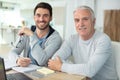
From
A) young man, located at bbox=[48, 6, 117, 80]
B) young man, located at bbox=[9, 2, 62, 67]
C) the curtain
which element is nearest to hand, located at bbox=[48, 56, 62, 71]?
young man, located at bbox=[48, 6, 117, 80]

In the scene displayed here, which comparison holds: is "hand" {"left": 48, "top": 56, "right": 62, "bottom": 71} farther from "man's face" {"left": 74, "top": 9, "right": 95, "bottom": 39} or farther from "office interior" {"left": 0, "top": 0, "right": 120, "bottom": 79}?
"office interior" {"left": 0, "top": 0, "right": 120, "bottom": 79}

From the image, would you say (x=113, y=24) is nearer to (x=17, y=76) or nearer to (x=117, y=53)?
(x=117, y=53)

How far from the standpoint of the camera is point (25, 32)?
1.71 meters

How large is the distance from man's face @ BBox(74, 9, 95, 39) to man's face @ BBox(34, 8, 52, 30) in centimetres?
40

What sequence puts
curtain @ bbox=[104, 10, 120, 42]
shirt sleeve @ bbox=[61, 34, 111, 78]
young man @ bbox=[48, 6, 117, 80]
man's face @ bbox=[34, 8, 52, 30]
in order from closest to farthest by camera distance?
shirt sleeve @ bbox=[61, 34, 111, 78]
young man @ bbox=[48, 6, 117, 80]
man's face @ bbox=[34, 8, 52, 30]
curtain @ bbox=[104, 10, 120, 42]

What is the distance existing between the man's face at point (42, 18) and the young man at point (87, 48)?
1.18 ft

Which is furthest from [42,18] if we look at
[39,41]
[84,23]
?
[84,23]

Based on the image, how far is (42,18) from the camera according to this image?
6.08 ft

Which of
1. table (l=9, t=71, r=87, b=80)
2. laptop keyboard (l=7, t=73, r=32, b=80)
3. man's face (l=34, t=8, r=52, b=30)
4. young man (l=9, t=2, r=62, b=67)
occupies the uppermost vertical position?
man's face (l=34, t=8, r=52, b=30)

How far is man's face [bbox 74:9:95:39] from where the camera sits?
61.4 inches

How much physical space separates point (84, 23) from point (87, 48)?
0.23 meters

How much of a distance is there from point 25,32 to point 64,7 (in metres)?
2.27

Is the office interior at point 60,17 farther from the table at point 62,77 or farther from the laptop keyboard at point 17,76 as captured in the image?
the laptop keyboard at point 17,76

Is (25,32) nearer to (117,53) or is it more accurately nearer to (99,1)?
(117,53)
